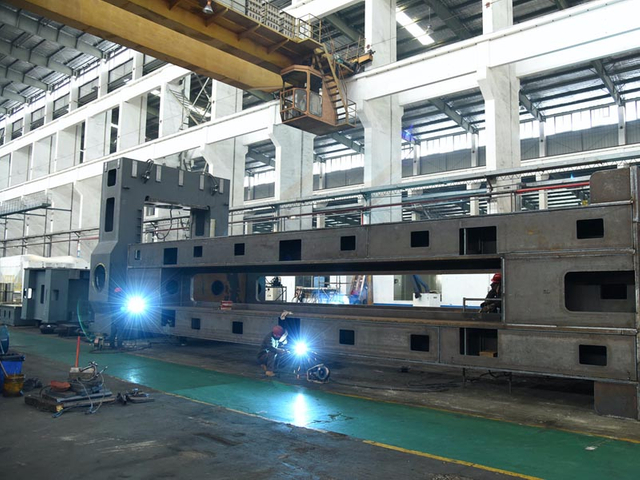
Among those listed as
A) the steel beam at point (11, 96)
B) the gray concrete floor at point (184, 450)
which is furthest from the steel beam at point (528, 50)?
the steel beam at point (11, 96)

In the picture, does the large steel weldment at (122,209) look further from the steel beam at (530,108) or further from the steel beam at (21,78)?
the steel beam at (21,78)

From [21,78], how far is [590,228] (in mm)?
36942

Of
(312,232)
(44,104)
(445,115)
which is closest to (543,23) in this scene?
(312,232)

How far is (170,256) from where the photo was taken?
466 inches

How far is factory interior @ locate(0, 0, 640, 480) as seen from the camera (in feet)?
17.3

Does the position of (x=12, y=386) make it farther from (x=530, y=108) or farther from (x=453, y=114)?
(x=530, y=108)

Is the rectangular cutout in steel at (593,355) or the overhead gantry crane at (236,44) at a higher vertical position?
the overhead gantry crane at (236,44)

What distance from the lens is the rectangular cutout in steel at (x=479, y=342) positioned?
23.0ft

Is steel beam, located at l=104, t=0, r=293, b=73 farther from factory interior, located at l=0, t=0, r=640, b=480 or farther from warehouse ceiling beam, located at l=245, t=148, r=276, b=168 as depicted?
warehouse ceiling beam, located at l=245, t=148, r=276, b=168

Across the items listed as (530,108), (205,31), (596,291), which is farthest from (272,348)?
(530,108)

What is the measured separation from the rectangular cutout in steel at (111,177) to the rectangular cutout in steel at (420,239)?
27.9 ft

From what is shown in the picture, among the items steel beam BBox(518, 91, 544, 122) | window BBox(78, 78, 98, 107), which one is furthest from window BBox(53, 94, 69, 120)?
steel beam BBox(518, 91, 544, 122)

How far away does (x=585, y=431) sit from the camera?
5555 mm

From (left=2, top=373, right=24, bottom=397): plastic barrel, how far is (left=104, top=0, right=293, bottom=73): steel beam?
9.06 meters
